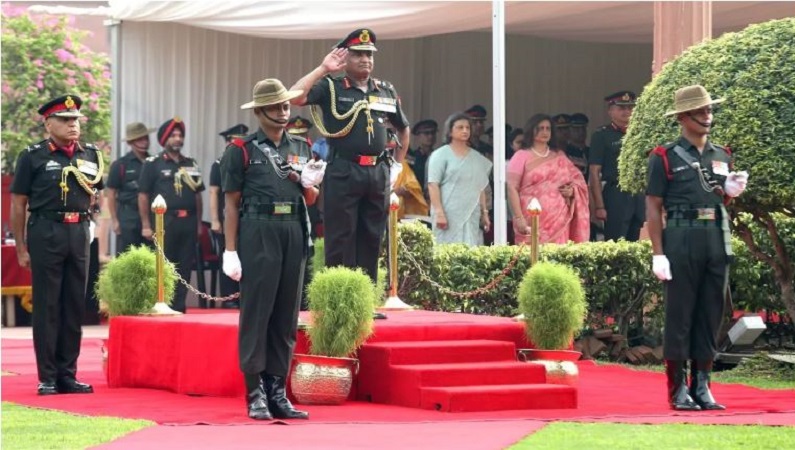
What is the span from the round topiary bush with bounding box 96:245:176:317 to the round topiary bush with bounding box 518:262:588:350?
9.55ft

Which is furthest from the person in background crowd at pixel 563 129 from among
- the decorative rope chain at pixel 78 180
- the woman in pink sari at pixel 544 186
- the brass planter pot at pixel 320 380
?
the brass planter pot at pixel 320 380

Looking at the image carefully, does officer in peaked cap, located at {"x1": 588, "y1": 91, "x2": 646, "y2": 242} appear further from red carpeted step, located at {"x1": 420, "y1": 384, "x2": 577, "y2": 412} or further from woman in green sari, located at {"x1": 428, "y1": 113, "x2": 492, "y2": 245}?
red carpeted step, located at {"x1": 420, "y1": 384, "x2": 577, "y2": 412}

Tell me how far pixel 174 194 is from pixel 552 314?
8.56m

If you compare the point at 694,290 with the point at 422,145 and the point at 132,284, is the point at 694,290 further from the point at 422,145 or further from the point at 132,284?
the point at 422,145

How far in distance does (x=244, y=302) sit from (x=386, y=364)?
1350mm

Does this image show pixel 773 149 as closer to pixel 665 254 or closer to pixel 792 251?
pixel 665 254

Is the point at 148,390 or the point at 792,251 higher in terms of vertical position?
the point at 792,251

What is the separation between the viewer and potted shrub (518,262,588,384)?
478 inches

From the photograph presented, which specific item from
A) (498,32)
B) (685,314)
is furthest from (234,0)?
(685,314)

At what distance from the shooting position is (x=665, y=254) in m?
11.3

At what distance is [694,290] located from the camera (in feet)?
36.9

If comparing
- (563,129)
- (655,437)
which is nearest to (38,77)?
(563,129)

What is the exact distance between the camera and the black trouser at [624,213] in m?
19.5

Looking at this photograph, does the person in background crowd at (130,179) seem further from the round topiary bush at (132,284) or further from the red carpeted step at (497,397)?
the red carpeted step at (497,397)
